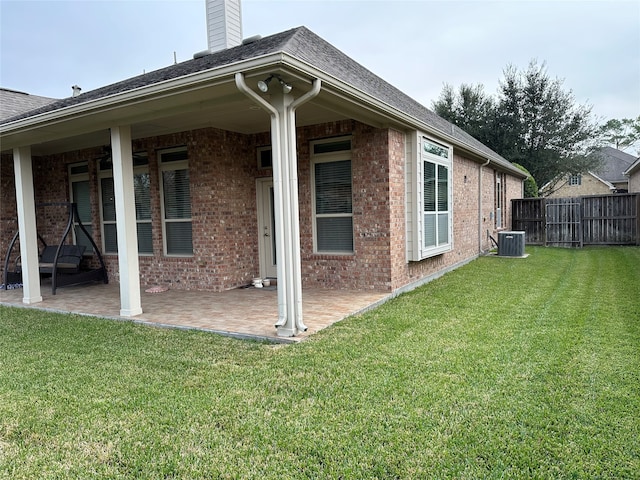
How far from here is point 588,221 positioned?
1494cm

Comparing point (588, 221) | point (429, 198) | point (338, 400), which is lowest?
point (338, 400)

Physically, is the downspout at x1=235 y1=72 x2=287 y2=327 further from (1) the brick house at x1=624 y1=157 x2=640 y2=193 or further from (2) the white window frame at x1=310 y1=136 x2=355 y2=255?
(1) the brick house at x1=624 y1=157 x2=640 y2=193

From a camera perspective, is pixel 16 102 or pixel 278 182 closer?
pixel 278 182

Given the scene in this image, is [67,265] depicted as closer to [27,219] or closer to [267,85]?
[27,219]

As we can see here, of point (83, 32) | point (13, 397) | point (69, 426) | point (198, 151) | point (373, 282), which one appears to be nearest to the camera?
point (69, 426)

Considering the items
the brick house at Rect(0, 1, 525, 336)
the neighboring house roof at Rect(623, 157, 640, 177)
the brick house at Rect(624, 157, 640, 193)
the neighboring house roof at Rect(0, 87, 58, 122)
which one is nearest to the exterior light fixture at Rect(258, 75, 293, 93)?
the brick house at Rect(0, 1, 525, 336)

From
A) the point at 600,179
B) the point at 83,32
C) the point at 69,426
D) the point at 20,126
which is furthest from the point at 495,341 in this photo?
the point at 600,179

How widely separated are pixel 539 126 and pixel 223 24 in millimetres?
23041

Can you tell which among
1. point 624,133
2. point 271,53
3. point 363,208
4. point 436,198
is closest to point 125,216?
point 271,53

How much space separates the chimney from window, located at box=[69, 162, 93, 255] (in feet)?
12.5

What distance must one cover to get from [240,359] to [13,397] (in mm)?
1704

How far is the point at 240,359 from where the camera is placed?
13.2ft

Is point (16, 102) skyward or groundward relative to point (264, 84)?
skyward

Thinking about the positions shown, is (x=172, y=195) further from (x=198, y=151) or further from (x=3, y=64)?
(x=3, y=64)
